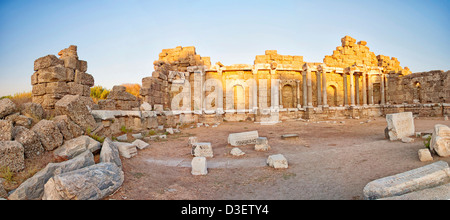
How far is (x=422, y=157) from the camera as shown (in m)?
4.62

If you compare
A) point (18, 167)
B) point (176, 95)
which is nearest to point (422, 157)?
point (18, 167)

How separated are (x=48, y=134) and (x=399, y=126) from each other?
964cm

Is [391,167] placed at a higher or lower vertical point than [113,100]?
lower

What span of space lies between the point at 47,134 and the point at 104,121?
2703mm

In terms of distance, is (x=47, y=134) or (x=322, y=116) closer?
(x=47, y=134)

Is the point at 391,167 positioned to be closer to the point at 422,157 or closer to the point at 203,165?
the point at 422,157

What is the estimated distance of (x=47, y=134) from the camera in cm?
450

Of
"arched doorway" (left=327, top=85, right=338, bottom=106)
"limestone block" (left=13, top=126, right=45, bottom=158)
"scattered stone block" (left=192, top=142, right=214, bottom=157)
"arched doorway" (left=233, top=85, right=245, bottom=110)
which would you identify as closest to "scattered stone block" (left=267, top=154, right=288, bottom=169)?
"scattered stone block" (left=192, top=142, right=214, bottom=157)

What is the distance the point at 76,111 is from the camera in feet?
18.4

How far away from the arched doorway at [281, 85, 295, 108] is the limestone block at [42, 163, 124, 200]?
55.2ft

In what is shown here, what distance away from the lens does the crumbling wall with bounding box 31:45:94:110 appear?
21.6 ft
